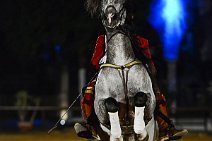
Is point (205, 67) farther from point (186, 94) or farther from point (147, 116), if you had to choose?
point (147, 116)

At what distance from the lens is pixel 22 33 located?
701 inches

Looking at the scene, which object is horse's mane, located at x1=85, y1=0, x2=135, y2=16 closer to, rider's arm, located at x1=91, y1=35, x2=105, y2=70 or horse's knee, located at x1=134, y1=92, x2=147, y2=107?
rider's arm, located at x1=91, y1=35, x2=105, y2=70

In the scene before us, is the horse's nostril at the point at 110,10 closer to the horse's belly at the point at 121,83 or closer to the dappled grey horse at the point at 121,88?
the dappled grey horse at the point at 121,88

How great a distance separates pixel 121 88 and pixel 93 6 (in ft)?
3.76

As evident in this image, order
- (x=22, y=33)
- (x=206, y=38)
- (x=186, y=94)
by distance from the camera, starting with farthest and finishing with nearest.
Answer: (x=206, y=38) < (x=186, y=94) < (x=22, y=33)

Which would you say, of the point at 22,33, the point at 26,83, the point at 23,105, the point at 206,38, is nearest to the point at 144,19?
the point at 22,33

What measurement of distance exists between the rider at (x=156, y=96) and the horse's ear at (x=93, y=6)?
30cm

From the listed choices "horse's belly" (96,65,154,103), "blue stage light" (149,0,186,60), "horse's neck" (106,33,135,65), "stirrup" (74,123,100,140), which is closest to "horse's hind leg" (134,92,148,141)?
"horse's belly" (96,65,154,103)

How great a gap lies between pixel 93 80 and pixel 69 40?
12.3 metres

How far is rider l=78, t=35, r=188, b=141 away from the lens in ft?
21.7

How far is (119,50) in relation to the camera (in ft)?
20.8

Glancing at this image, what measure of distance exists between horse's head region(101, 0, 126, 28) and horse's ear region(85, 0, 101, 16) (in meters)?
0.33

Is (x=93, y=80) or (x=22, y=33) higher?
(x=22, y=33)

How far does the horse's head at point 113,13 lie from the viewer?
6.19m
